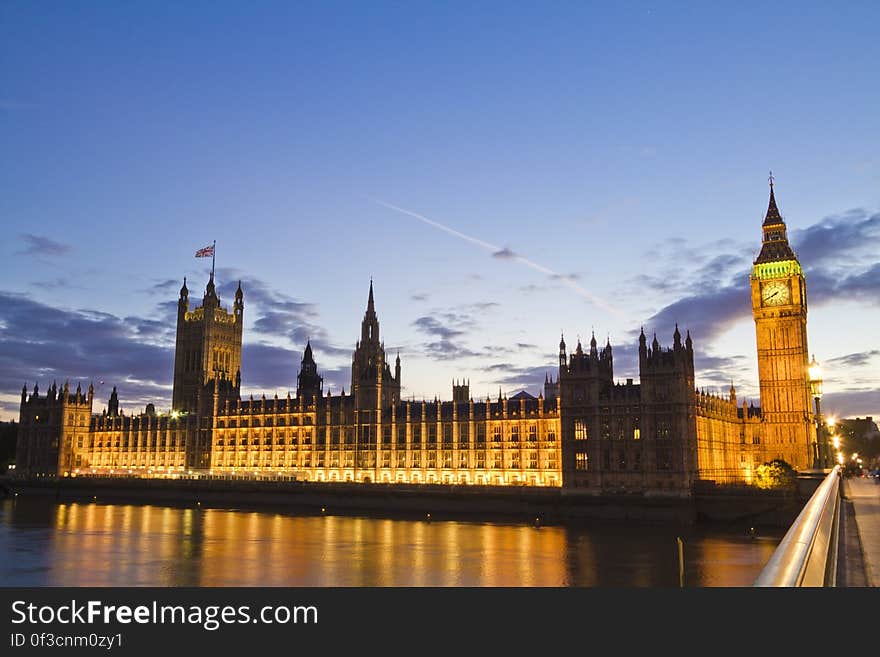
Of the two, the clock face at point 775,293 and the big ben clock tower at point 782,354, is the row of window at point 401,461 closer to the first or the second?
the big ben clock tower at point 782,354

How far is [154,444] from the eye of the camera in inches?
6156

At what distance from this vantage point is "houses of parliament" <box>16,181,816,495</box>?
323ft

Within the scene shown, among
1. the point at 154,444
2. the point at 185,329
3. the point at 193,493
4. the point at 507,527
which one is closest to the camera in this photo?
the point at 507,527

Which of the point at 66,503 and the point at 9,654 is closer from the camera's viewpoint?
the point at 9,654

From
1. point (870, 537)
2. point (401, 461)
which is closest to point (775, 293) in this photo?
point (401, 461)

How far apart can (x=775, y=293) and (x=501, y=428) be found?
51.3 m

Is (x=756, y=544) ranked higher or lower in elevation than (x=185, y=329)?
Result: lower

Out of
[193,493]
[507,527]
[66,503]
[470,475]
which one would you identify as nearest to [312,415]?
[193,493]

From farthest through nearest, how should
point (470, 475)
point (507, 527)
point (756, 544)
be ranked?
point (470, 475) → point (507, 527) → point (756, 544)

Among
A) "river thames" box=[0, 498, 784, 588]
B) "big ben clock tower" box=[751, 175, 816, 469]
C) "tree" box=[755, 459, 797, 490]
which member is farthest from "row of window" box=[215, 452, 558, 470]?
"big ben clock tower" box=[751, 175, 816, 469]

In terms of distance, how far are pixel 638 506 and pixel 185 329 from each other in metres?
134

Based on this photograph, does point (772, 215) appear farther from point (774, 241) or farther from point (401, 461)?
point (401, 461)

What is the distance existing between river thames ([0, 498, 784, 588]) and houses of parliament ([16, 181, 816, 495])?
621 inches

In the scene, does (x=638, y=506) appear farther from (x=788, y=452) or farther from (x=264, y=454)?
(x=264, y=454)
